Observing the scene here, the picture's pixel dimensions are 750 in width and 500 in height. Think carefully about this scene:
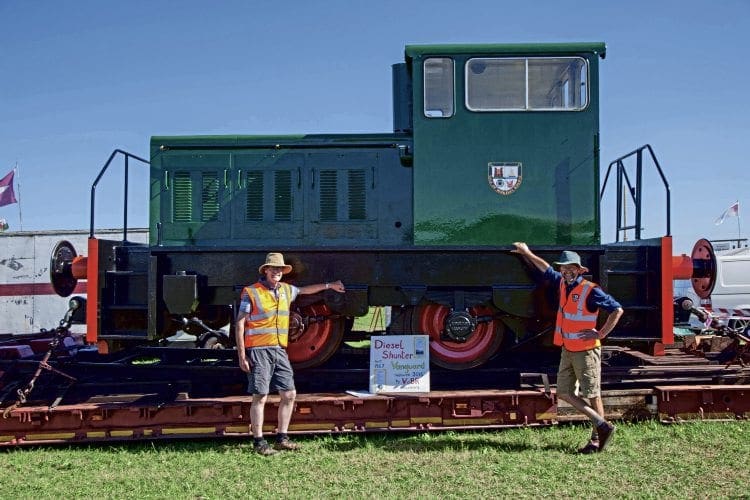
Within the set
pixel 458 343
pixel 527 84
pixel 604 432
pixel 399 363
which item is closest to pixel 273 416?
pixel 399 363

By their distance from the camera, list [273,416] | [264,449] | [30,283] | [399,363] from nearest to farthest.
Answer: [264,449], [273,416], [399,363], [30,283]

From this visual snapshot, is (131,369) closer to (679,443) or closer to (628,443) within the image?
(628,443)

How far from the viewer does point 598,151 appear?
6586mm

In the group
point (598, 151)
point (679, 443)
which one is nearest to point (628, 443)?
point (679, 443)

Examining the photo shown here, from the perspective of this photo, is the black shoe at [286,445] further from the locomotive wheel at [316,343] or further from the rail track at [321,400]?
the locomotive wheel at [316,343]

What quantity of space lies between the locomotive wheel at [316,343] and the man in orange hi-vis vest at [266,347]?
0.78m

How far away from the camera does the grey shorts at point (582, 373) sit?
18.4 feet

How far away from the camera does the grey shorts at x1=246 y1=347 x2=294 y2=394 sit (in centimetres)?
579

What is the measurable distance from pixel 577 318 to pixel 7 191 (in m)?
19.9

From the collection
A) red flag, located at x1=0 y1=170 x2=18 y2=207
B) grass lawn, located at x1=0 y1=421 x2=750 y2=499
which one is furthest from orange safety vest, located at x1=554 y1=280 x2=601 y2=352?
red flag, located at x1=0 y1=170 x2=18 y2=207

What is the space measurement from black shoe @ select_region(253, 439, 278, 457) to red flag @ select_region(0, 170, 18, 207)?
1764 cm

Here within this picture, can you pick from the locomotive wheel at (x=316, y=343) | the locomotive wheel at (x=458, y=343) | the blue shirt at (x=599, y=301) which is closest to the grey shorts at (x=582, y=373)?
the blue shirt at (x=599, y=301)

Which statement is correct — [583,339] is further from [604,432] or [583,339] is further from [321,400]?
[321,400]

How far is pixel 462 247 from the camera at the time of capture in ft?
20.8
